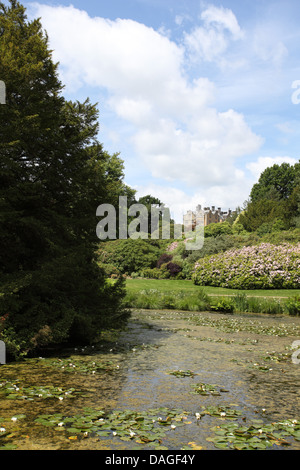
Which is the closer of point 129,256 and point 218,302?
point 218,302

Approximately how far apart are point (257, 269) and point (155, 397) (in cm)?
1736

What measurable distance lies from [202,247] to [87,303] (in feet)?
65.6

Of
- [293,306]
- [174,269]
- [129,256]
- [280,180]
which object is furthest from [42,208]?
[280,180]

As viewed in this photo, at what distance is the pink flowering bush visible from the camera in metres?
20.9

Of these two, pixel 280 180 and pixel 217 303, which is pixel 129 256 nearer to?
pixel 217 303

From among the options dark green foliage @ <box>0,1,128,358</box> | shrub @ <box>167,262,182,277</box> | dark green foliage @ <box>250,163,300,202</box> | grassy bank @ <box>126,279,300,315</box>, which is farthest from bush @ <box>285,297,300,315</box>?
dark green foliage @ <box>250,163,300,202</box>

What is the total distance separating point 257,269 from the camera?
2142 centimetres

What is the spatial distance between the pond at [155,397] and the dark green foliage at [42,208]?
29.9 inches

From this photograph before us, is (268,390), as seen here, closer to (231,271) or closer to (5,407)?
(5,407)

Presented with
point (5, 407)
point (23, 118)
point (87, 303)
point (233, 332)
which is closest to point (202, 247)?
point (233, 332)

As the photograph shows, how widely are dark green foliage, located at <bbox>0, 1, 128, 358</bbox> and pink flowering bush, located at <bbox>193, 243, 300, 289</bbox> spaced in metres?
13.8

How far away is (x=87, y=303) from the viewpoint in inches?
334

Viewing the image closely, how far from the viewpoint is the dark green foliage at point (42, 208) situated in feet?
23.4

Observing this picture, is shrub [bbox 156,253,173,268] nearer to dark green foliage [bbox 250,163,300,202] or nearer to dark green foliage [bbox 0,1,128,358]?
dark green foliage [bbox 0,1,128,358]
